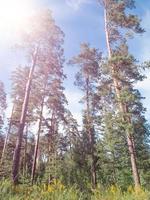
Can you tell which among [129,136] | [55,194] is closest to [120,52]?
[129,136]

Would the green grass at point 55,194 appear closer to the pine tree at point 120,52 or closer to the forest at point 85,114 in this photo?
the forest at point 85,114

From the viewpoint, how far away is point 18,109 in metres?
34.1

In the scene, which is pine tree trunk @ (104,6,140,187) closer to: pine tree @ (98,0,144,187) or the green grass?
pine tree @ (98,0,144,187)

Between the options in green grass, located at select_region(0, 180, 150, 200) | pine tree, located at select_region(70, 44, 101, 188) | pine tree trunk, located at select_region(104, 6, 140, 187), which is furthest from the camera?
pine tree, located at select_region(70, 44, 101, 188)

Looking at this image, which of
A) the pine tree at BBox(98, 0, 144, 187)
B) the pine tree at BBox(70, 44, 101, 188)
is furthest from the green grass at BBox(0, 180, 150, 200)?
the pine tree at BBox(70, 44, 101, 188)

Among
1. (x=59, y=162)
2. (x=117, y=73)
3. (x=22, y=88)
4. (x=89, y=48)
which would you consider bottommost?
(x=59, y=162)

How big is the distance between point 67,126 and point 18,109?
628 centimetres

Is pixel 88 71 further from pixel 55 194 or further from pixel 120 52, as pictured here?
pixel 55 194

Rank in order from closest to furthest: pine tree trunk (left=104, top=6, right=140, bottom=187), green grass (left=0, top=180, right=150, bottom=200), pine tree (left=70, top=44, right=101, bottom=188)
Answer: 1. green grass (left=0, top=180, right=150, bottom=200)
2. pine tree trunk (left=104, top=6, right=140, bottom=187)
3. pine tree (left=70, top=44, right=101, bottom=188)

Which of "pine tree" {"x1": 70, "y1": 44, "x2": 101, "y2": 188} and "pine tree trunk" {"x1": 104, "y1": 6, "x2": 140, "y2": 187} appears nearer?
"pine tree trunk" {"x1": 104, "y1": 6, "x2": 140, "y2": 187}

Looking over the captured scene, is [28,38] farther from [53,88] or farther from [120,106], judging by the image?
[53,88]

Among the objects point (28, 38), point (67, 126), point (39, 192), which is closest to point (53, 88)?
point (67, 126)

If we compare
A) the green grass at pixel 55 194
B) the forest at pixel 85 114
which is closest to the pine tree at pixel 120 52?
the forest at pixel 85 114

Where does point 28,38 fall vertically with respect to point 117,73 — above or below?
above
